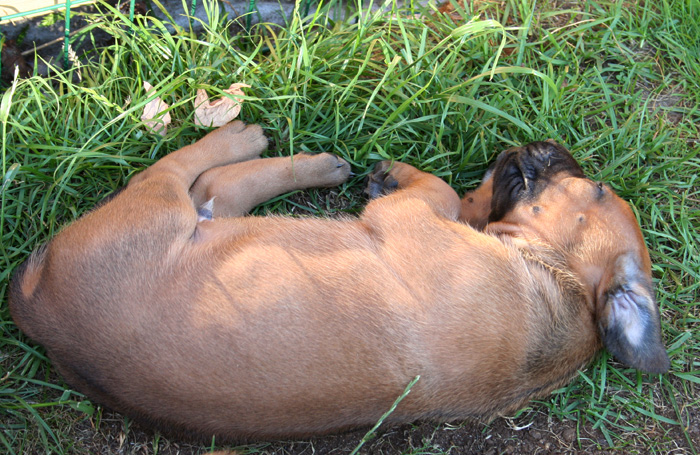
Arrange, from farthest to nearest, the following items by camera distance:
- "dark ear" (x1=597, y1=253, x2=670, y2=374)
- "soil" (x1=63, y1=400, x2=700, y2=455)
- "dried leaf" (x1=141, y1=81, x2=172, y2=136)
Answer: "dried leaf" (x1=141, y1=81, x2=172, y2=136), "soil" (x1=63, y1=400, x2=700, y2=455), "dark ear" (x1=597, y1=253, x2=670, y2=374)

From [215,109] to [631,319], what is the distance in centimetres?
312

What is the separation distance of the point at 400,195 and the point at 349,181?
2.50 feet

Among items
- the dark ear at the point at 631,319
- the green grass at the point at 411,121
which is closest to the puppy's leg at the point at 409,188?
the green grass at the point at 411,121

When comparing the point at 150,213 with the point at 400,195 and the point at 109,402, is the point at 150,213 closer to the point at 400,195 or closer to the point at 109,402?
the point at 109,402

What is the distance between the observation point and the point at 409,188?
4.07 m

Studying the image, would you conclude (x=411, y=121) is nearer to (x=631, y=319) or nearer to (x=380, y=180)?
(x=380, y=180)

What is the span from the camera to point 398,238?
3678 mm

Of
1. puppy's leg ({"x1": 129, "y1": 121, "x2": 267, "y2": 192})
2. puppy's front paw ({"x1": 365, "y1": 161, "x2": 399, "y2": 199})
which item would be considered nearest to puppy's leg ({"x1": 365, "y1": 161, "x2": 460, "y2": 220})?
puppy's front paw ({"x1": 365, "y1": 161, "x2": 399, "y2": 199})

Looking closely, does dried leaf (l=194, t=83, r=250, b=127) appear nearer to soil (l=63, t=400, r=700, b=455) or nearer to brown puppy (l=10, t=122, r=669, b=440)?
brown puppy (l=10, t=122, r=669, b=440)

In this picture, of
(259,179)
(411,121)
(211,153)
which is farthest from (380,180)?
(211,153)

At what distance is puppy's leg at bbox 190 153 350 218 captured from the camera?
425cm

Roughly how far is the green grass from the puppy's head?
1.38ft

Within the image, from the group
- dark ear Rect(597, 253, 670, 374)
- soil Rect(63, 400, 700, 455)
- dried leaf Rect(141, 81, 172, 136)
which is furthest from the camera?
dried leaf Rect(141, 81, 172, 136)

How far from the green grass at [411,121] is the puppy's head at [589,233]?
1.38ft
